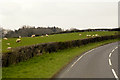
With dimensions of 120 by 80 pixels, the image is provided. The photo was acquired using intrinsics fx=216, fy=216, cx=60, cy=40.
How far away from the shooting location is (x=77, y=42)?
37.1 metres

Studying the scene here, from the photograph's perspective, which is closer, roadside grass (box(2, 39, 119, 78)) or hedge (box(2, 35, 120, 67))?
roadside grass (box(2, 39, 119, 78))

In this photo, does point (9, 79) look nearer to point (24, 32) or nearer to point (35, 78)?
point (35, 78)

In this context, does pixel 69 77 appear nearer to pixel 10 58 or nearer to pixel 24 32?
pixel 10 58

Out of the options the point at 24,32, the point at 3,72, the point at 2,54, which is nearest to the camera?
the point at 3,72

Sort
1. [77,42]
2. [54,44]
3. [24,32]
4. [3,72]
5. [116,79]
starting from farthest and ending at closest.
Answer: [24,32]
[77,42]
[54,44]
[3,72]
[116,79]

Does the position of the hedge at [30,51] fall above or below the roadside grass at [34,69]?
above

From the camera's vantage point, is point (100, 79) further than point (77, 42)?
No

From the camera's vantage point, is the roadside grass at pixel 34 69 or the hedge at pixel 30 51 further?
the hedge at pixel 30 51

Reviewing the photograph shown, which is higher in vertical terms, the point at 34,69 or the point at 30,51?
the point at 30,51

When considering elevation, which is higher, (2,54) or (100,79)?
(2,54)

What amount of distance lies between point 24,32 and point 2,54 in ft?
345

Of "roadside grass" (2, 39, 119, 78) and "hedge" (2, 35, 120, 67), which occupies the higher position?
"hedge" (2, 35, 120, 67)

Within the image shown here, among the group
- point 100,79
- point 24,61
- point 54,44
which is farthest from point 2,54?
point 54,44

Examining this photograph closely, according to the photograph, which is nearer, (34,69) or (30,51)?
(34,69)
